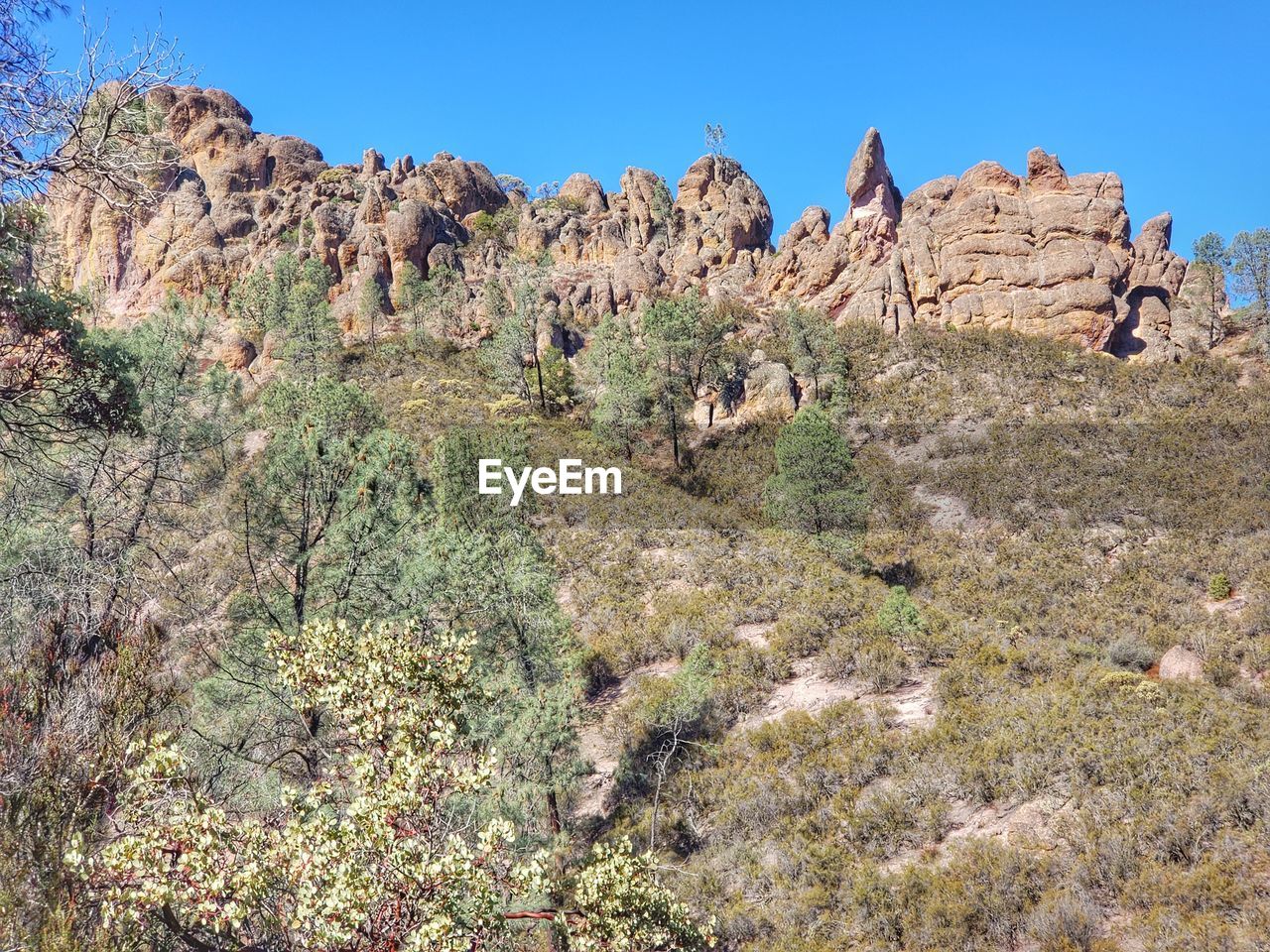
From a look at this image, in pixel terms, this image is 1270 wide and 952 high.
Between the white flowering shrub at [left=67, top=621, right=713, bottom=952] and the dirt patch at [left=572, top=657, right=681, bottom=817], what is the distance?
764 cm

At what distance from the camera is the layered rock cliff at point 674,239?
4984 centimetres

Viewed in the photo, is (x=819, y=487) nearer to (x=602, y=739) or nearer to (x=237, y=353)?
(x=602, y=739)

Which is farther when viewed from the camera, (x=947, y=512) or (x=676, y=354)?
(x=676, y=354)

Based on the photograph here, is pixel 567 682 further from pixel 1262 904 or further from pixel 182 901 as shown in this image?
pixel 1262 904

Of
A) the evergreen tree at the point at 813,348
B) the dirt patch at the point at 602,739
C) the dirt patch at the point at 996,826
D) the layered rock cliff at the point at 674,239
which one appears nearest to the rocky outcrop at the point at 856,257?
the layered rock cliff at the point at 674,239

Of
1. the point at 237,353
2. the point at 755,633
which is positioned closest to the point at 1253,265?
the point at 755,633

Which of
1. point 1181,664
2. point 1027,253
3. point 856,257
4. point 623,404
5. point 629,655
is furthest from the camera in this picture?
point 856,257

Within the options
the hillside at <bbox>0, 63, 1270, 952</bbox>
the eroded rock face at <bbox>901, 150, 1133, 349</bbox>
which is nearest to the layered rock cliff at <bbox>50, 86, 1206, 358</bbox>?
the eroded rock face at <bbox>901, 150, 1133, 349</bbox>

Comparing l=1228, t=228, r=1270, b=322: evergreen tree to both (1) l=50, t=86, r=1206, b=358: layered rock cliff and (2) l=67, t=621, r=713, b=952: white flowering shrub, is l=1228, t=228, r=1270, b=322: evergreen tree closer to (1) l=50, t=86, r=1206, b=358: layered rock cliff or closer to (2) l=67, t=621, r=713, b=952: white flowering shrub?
(1) l=50, t=86, r=1206, b=358: layered rock cliff

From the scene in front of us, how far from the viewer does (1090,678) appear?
12.8 m

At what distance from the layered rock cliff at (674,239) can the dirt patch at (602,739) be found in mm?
43141

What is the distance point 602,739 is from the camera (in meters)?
16.3

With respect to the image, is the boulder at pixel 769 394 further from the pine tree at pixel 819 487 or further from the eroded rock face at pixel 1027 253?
the pine tree at pixel 819 487

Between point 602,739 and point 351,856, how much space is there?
11492 mm
